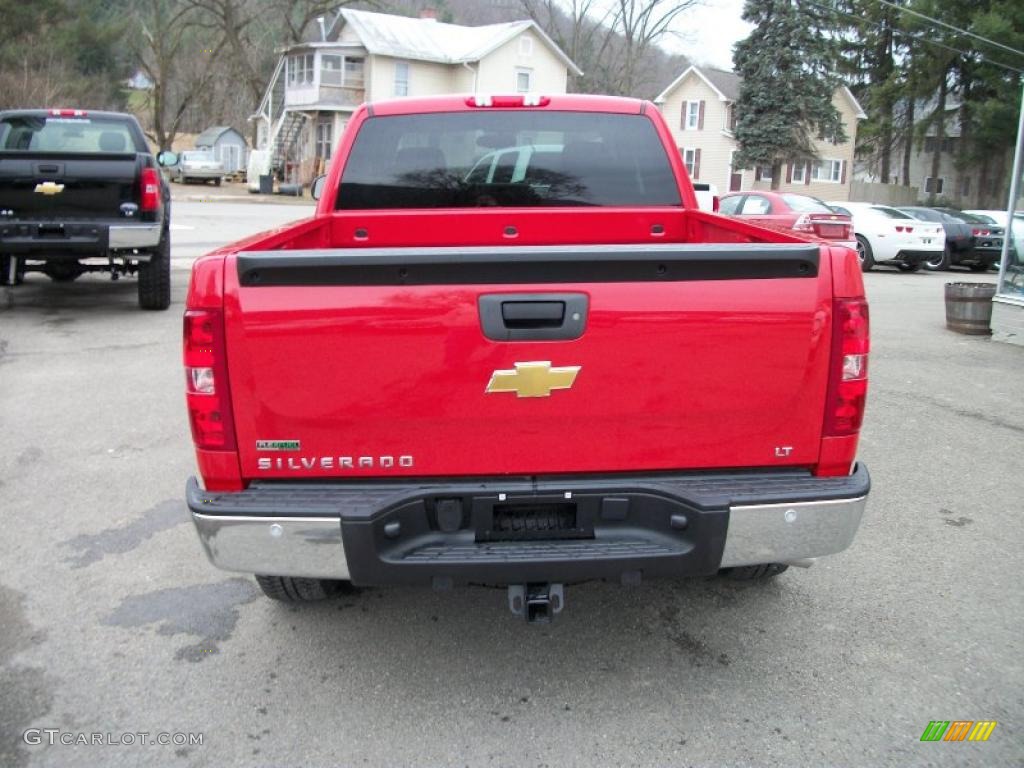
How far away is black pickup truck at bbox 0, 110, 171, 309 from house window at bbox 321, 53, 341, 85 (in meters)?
41.6

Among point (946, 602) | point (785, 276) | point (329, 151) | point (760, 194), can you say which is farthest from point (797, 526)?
point (329, 151)

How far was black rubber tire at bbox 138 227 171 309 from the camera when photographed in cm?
1032

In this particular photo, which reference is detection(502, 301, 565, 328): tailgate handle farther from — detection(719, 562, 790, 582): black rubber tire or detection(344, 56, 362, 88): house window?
detection(344, 56, 362, 88): house window

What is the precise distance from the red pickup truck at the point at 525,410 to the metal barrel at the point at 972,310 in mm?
9598

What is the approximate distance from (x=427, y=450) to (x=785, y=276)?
1217 millimetres

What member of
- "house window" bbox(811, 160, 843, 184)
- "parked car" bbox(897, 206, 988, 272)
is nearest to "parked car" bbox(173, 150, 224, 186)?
"house window" bbox(811, 160, 843, 184)

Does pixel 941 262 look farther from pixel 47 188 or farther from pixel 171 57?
pixel 171 57

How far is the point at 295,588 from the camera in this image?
12.0ft

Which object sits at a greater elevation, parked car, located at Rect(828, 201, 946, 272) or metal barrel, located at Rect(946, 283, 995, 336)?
parked car, located at Rect(828, 201, 946, 272)

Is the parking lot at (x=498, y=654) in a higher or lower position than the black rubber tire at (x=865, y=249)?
lower

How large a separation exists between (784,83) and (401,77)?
20.1 meters

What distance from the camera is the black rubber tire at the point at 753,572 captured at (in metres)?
3.92

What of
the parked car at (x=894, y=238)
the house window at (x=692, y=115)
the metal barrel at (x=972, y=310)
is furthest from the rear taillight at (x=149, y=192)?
the house window at (x=692, y=115)

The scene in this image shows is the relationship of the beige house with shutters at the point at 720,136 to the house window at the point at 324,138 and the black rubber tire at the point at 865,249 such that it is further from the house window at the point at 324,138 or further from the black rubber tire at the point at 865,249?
the black rubber tire at the point at 865,249
